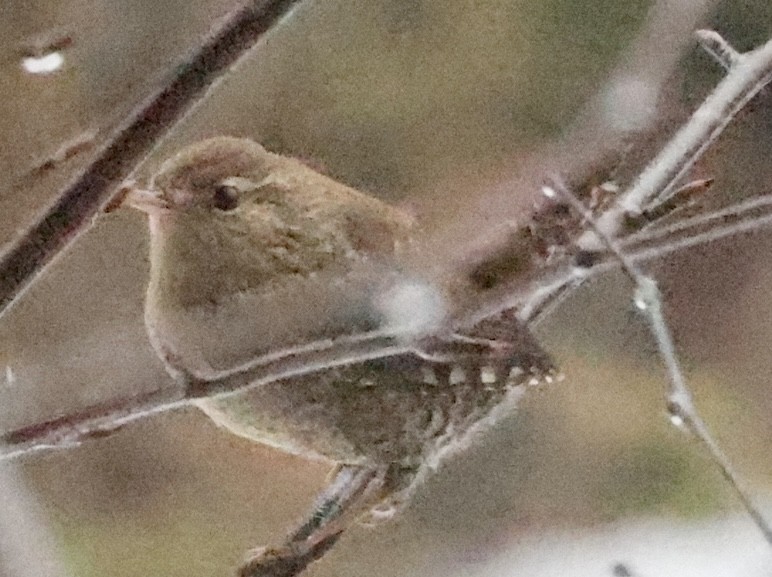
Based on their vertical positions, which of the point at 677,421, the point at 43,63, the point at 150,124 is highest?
the point at 43,63

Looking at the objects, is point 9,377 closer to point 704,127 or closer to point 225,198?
point 225,198

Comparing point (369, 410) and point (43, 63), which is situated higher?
point (43, 63)

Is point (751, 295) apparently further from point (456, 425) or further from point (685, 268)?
point (456, 425)

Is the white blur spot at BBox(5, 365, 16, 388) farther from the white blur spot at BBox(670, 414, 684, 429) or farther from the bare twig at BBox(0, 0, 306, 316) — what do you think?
the white blur spot at BBox(670, 414, 684, 429)

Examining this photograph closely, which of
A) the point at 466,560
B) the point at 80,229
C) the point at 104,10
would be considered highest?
the point at 104,10

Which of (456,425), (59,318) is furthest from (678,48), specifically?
(59,318)

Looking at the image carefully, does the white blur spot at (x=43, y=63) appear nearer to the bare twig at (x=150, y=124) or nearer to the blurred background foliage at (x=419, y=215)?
the blurred background foliage at (x=419, y=215)

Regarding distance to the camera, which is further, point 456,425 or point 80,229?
point 456,425

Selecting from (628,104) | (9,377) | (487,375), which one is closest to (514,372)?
(487,375)
